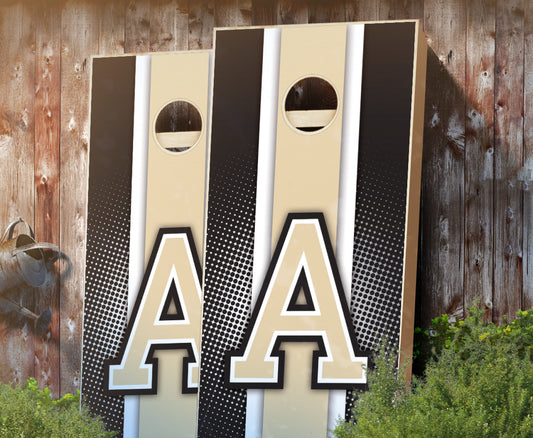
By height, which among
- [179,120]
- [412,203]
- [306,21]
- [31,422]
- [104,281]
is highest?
[306,21]

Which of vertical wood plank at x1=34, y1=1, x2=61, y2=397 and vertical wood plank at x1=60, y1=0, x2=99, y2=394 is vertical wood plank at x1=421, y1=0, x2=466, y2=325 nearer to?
vertical wood plank at x1=60, y1=0, x2=99, y2=394

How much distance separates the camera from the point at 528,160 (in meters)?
3.72

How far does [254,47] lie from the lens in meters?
3.51

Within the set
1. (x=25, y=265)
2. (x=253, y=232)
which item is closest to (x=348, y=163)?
(x=253, y=232)

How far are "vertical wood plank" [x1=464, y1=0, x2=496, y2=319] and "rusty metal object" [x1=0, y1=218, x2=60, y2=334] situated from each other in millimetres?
2597

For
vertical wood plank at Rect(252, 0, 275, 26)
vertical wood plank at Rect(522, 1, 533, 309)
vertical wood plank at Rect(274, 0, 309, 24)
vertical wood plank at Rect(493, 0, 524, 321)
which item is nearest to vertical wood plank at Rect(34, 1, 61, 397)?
vertical wood plank at Rect(252, 0, 275, 26)

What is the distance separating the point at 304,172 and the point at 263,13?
1270 mm

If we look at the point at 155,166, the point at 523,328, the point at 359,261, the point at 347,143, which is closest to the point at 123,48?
the point at 155,166

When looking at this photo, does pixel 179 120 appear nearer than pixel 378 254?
No

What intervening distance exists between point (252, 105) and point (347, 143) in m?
0.54

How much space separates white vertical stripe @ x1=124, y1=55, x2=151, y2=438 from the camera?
373 cm

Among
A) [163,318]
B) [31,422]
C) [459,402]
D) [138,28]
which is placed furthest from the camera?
[138,28]

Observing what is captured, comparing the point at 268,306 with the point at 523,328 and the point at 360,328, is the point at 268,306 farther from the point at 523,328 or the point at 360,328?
the point at 523,328

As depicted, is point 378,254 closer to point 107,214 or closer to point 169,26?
point 107,214
